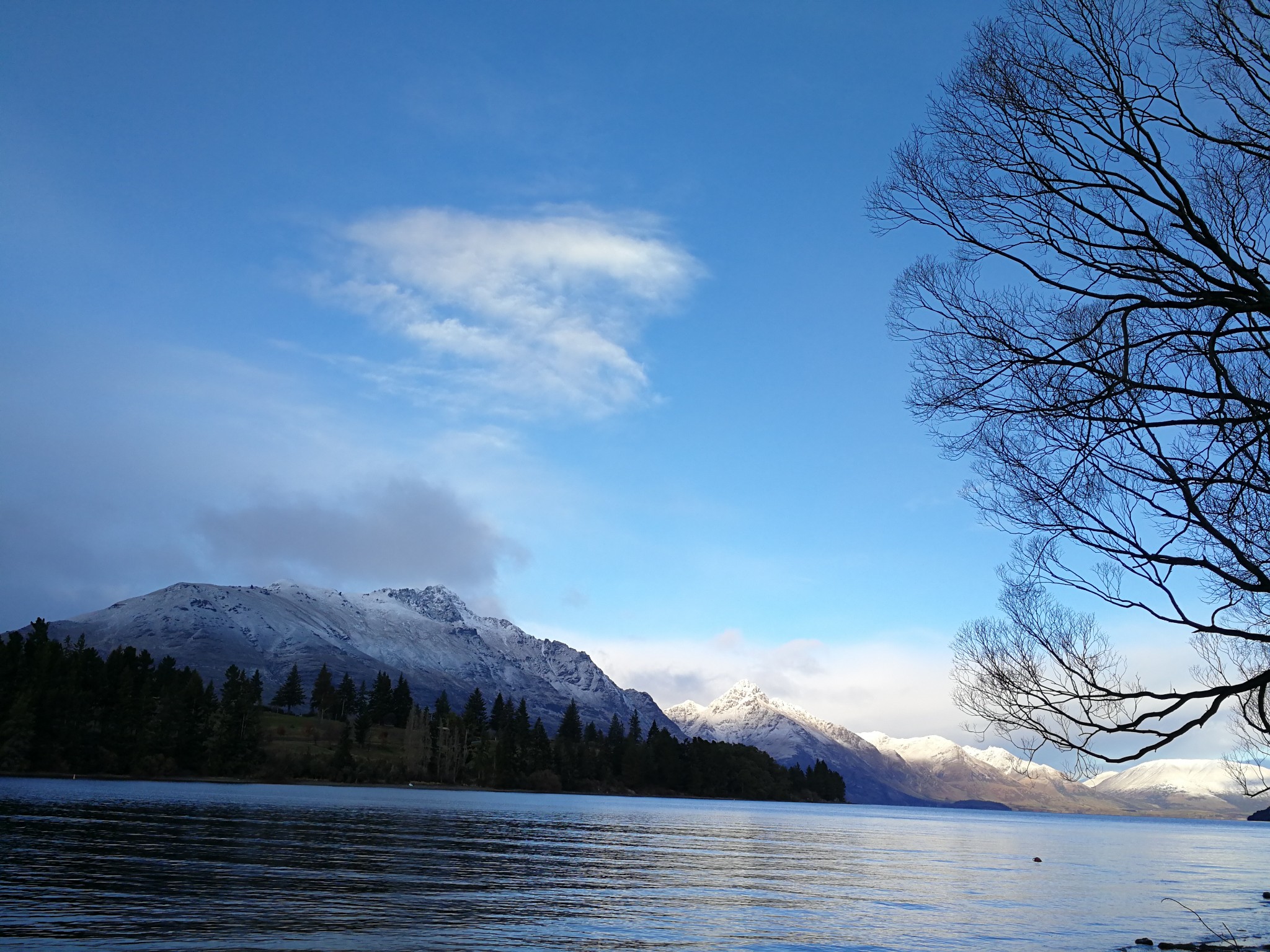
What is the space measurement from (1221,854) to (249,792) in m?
113

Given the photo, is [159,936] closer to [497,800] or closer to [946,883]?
[946,883]

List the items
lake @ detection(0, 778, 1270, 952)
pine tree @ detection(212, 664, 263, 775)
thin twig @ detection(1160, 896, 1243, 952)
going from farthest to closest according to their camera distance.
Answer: pine tree @ detection(212, 664, 263, 775)
thin twig @ detection(1160, 896, 1243, 952)
lake @ detection(0, 778, 1270, 952)

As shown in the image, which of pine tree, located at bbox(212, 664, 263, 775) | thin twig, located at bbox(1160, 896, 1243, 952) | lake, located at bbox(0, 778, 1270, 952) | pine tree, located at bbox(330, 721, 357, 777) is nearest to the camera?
lake, located at bbox(0, 778, 1270, 952)

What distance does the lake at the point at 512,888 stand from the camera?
23.0m

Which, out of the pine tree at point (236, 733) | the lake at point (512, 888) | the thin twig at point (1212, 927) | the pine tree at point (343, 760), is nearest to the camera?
the lake at point (512, 888)

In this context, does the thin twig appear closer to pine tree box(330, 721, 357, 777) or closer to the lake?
the lake

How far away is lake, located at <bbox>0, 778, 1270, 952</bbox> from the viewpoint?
22984 mm

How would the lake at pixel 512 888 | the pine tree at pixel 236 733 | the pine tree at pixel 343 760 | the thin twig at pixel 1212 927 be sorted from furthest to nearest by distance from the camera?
the pine tree at pixel 343 760 < the pine tree at pixel 236 733 < the thin twig at pixel 1212 927 < the lake at pixel 512 888

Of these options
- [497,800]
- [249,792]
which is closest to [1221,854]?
[497,800]

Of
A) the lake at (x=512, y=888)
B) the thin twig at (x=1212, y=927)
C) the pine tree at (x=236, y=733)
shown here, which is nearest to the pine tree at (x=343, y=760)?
the pine tree at (x=236, y=733)

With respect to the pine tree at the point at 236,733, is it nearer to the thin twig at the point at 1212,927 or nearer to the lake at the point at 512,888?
the lake at the point at 512,888

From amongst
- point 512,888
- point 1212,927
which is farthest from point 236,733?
point 1212,927

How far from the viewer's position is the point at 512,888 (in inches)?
1350

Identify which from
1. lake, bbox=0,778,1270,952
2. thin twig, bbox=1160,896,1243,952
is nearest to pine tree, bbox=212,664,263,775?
lake, bbox=0,778,1270,952
